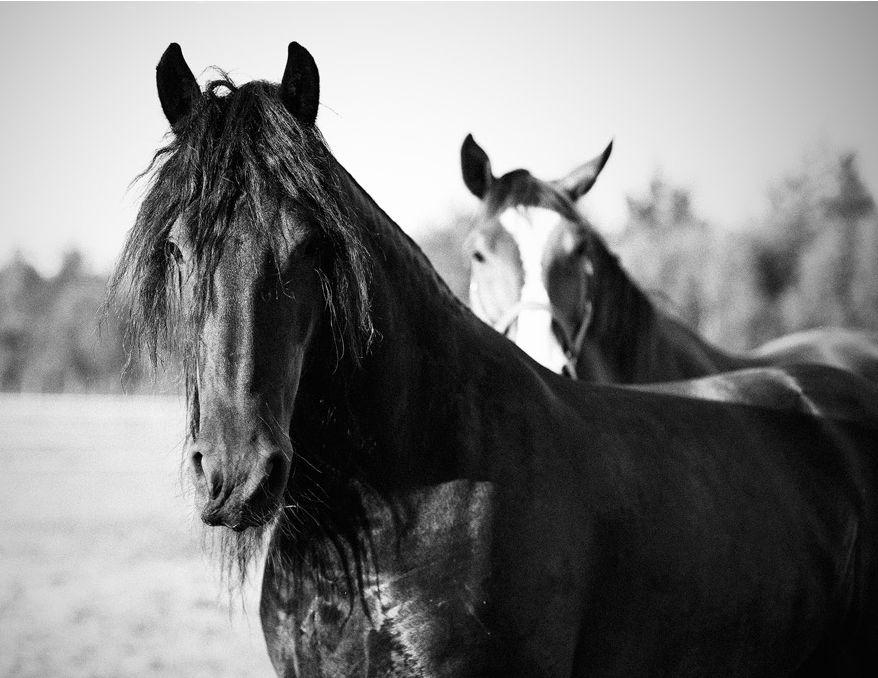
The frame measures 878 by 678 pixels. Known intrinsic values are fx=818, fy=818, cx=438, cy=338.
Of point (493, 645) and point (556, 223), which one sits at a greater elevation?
point (556, 223)

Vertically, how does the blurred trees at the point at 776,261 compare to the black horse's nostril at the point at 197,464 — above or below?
above

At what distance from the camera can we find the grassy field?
5.28 metres

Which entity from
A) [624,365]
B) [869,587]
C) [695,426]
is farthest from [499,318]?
[869,587]

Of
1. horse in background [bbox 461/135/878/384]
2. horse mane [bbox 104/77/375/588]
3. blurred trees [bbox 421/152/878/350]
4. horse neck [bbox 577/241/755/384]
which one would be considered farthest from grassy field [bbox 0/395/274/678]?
blurred trees [bbox 421/152/878/350]

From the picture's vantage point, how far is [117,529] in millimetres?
10195

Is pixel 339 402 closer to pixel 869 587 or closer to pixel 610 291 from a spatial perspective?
pixel 869 587

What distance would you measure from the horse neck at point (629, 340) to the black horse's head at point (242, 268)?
10.1 feet

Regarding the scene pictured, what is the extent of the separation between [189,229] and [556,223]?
2913 mm

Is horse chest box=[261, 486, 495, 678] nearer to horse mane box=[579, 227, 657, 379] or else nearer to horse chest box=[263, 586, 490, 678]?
horse chest box=[263, 586, 490, 678]

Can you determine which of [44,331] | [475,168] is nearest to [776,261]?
[44,331]

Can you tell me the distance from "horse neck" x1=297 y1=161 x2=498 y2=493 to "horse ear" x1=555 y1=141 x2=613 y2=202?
9.93 ft

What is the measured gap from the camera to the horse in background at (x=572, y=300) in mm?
4066

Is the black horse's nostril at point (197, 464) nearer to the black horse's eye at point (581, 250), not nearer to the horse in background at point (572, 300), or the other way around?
the horse in background at point (572, 300)

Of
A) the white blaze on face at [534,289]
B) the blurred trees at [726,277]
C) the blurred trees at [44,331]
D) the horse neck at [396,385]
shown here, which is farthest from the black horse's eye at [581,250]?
the blurred trees at [44,331]
